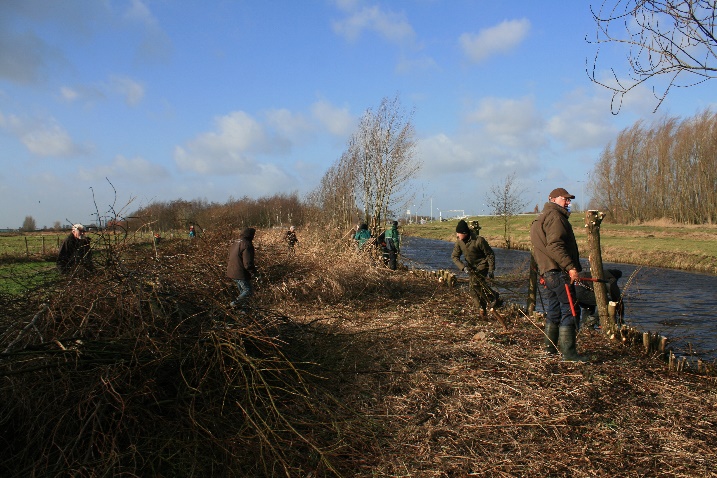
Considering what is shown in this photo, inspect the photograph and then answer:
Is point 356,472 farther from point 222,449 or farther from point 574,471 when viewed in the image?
point 574,471

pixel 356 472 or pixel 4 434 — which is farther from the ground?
pixel 4 434

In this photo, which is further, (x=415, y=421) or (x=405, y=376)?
(x=405, y=376)

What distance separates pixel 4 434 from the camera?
3.58m

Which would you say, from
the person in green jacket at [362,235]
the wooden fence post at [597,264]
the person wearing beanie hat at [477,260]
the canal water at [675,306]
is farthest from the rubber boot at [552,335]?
the person in green jacket at [362,235]

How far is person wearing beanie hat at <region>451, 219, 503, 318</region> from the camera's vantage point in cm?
863

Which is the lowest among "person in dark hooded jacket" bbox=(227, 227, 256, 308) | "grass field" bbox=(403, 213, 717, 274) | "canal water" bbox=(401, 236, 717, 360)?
"canal water" bbox=(401, 236, 717, 360)

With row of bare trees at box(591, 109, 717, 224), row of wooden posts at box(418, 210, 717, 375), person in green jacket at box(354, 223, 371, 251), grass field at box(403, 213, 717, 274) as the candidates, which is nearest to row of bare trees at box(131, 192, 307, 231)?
person in green jacket at box(354, 223, 371, 251)

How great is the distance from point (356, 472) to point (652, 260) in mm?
21891

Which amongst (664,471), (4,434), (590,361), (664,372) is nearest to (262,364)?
(4,434)

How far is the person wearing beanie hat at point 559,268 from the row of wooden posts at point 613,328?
1.22m

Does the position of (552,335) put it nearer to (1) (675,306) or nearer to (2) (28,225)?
(1) (675,306)

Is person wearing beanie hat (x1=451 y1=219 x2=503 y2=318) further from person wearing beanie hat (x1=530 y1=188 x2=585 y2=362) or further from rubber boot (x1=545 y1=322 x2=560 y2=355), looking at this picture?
person wearing beanie hat (x1=530 y1=188 x2=585 y2=362)

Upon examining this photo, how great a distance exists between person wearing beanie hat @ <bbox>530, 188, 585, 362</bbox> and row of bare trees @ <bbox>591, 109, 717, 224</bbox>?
1547 inches

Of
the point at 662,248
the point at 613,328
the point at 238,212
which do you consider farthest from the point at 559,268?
the point at 662,248
